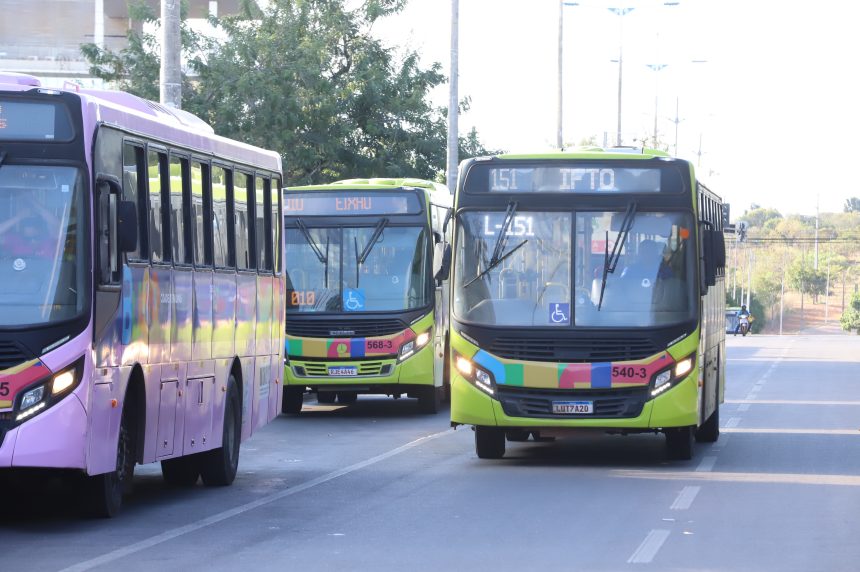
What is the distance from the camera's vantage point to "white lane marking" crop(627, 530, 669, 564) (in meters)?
10.5

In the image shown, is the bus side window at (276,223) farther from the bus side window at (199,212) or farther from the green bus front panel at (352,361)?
the green bus front panel at (352,361)

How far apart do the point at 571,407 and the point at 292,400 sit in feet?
29.6

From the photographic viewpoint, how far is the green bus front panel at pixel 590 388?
16.2 meters

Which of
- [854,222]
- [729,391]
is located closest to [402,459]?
[729,391]

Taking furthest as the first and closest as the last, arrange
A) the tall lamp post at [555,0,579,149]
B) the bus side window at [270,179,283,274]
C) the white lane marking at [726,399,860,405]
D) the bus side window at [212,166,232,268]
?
the tall lamp post at [555,0,579,149]
the white lane marking at [726,399,860,405]
the bus side window at [270,179,283,274]
the bus side window at [212,166,232,268]

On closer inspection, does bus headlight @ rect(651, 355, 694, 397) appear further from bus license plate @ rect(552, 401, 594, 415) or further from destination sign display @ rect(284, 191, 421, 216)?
destination sign display @ rect(284, 191, 421, 216)

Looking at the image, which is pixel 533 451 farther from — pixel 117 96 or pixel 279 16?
pixel 279 16

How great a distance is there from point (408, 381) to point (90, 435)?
1255cm

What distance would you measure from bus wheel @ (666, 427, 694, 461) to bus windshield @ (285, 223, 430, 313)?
710 centimetres

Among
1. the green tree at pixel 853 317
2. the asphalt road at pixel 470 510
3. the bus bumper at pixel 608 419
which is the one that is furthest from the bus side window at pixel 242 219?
the green tree at pixel 853 317

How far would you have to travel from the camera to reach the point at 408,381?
23609mm

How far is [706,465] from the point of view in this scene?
55.8ft

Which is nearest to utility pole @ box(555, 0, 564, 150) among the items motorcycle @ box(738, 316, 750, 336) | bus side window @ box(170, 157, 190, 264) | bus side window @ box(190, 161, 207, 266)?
bus side window @ box(190, 161, 207, 266)

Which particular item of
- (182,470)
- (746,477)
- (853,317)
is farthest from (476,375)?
(853,317)
